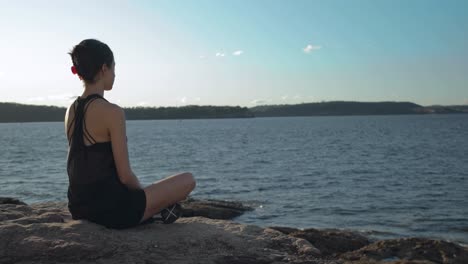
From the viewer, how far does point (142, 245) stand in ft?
17.0

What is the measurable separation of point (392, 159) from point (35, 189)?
26.7m

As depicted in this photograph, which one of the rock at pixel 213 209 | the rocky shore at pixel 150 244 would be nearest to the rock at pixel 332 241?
the rocky shore at pixel 150 244

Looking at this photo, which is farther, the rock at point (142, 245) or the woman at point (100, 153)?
the rock at point (142, 245)

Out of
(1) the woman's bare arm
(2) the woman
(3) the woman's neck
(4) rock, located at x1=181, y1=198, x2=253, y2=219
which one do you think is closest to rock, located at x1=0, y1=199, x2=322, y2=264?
(2) the woman

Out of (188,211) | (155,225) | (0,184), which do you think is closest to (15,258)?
(155,225)

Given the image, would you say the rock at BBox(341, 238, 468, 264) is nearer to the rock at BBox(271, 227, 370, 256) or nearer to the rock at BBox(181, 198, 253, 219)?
the rock at BBox(271, 227, 370, 256)

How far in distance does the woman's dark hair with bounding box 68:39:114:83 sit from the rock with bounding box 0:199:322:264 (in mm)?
1705

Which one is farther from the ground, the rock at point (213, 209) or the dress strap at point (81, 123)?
the dress strap at point (81, 123)

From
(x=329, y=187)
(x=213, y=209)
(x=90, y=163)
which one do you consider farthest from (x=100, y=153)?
(x=329, y=187)

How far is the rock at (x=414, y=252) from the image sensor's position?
6.88 metres

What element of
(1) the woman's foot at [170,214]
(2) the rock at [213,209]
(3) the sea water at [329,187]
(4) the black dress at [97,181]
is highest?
(4) the black dress at [97,181]

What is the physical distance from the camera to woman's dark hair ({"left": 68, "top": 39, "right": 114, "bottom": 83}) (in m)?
4.84

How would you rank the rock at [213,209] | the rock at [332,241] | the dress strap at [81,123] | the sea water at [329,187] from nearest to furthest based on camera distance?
the dress strap at [81,123]
the rock at [332,241]
the rock at [213,209]
the sea water at [329,187]

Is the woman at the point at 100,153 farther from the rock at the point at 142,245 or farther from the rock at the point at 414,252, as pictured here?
the rock at the point at 414,252
